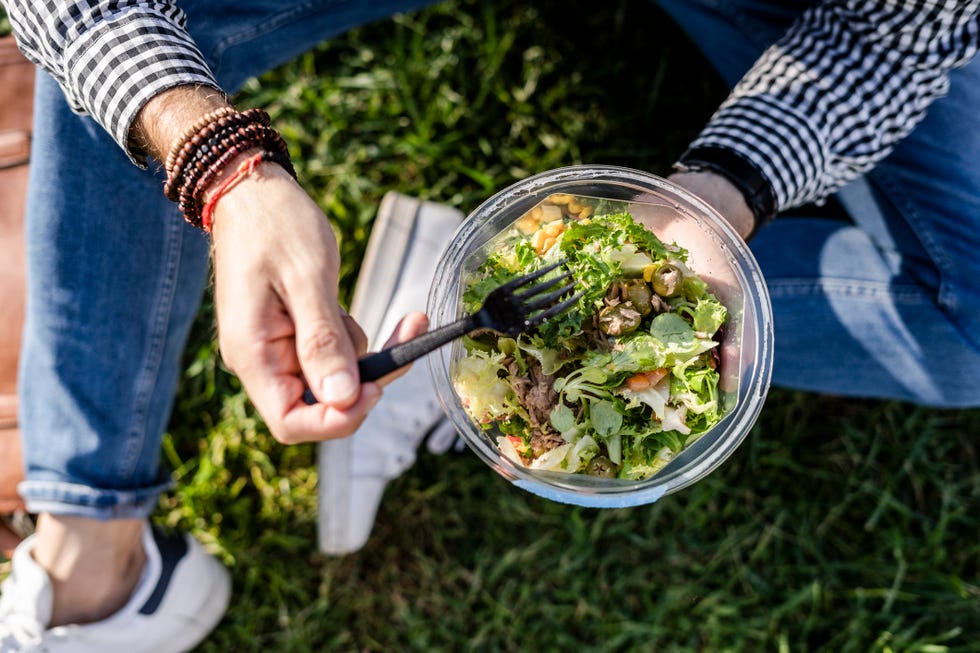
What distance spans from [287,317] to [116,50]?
675 millimetres

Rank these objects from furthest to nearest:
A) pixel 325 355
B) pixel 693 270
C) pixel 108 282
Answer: pixel 108 282
pixel 693 270
pixel 325 355

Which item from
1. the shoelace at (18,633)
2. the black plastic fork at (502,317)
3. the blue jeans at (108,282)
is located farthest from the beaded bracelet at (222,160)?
the shoelace at (18,633)

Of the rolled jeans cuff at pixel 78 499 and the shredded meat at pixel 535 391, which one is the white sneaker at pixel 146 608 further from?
the shredded meat at pixel 535 391

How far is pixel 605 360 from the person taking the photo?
1.54 meters

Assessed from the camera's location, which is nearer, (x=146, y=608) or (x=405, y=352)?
(x=405, y=352)

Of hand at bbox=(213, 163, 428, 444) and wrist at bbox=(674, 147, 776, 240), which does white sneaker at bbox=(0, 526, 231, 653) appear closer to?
hand at bbox=(213, 163, 428, 444)

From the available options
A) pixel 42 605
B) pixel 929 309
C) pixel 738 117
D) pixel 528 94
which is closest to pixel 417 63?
pixel 528 94

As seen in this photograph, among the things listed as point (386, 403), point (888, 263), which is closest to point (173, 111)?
point (386, 403)

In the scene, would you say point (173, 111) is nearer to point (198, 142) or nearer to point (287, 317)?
point (198, 142)

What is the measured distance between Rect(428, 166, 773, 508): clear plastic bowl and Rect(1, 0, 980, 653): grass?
1117mm

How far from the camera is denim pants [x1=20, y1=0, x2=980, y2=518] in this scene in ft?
6.60

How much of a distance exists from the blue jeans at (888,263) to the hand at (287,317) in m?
1.36

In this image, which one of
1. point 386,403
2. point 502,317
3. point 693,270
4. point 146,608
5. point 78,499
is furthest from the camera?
point 386,403

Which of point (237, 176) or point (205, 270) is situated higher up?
point (237, 176)
